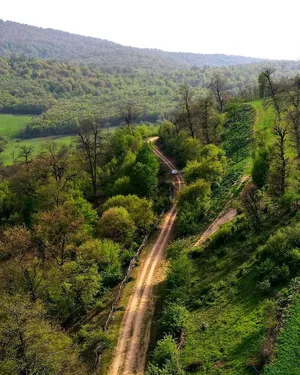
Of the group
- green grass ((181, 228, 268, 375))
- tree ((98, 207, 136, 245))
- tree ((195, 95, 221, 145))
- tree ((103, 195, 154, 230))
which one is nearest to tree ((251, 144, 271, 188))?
green grass ((181, 228, 268, 375))

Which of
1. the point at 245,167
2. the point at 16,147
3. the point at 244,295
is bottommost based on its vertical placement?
the point at 16,147

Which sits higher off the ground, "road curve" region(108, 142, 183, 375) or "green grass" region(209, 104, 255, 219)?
"green grass" region(209, 104, 255, 219)

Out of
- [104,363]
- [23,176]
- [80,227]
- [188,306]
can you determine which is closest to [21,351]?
[104,363]

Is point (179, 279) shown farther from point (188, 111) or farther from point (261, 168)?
point (188, 111)

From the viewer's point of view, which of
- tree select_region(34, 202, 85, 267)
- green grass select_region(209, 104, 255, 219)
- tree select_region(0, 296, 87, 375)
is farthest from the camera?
green grass select_region(209, 104, 255, 219)

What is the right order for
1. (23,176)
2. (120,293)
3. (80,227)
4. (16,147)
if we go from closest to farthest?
(120,293)
(80,227)
(23,176)
(16,147)

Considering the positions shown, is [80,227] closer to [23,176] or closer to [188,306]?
[188,306]

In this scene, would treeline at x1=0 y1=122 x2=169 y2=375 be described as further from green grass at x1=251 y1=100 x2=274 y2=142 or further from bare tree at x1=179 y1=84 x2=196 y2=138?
green grass at x1=251 y1=100 x2=274 y2=142

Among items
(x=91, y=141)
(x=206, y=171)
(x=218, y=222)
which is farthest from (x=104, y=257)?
(x=91, y=141)
